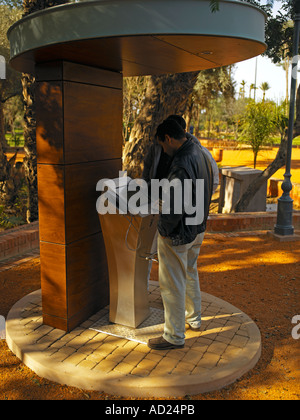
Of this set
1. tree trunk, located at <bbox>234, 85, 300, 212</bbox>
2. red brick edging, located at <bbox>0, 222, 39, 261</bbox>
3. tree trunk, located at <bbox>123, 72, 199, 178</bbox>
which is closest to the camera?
red brick edging, located at <bbox>0, 222, 39, 261</bbox>

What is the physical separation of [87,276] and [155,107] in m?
5.46

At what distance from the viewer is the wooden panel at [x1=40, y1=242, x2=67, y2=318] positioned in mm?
3475

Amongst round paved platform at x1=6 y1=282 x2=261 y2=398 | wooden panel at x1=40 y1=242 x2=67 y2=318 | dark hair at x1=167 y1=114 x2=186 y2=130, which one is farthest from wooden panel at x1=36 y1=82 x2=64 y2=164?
round paved platform at x1=6 y1=282 x2=261 y2=398

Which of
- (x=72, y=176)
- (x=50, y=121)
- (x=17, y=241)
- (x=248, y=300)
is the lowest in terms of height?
(x=248, y=300)

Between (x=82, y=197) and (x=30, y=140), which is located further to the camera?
(x=30, y=140)

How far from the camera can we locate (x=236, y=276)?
533 centimetres

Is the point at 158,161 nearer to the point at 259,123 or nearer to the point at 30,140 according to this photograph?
the point at 30,140

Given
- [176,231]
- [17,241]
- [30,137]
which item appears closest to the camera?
[176,231]

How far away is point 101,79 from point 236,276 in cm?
317

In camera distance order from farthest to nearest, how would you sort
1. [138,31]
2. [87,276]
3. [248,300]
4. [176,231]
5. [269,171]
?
[269,171]
[248,300]
[87,276]
[176,231]
[138,31]

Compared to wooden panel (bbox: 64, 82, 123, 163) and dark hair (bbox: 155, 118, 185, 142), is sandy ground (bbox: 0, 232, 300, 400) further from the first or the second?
dark hair (bbox: 155, 118, 185, 142)

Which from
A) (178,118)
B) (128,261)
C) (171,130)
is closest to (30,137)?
(128,261)

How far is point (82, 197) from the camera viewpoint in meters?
3.54
